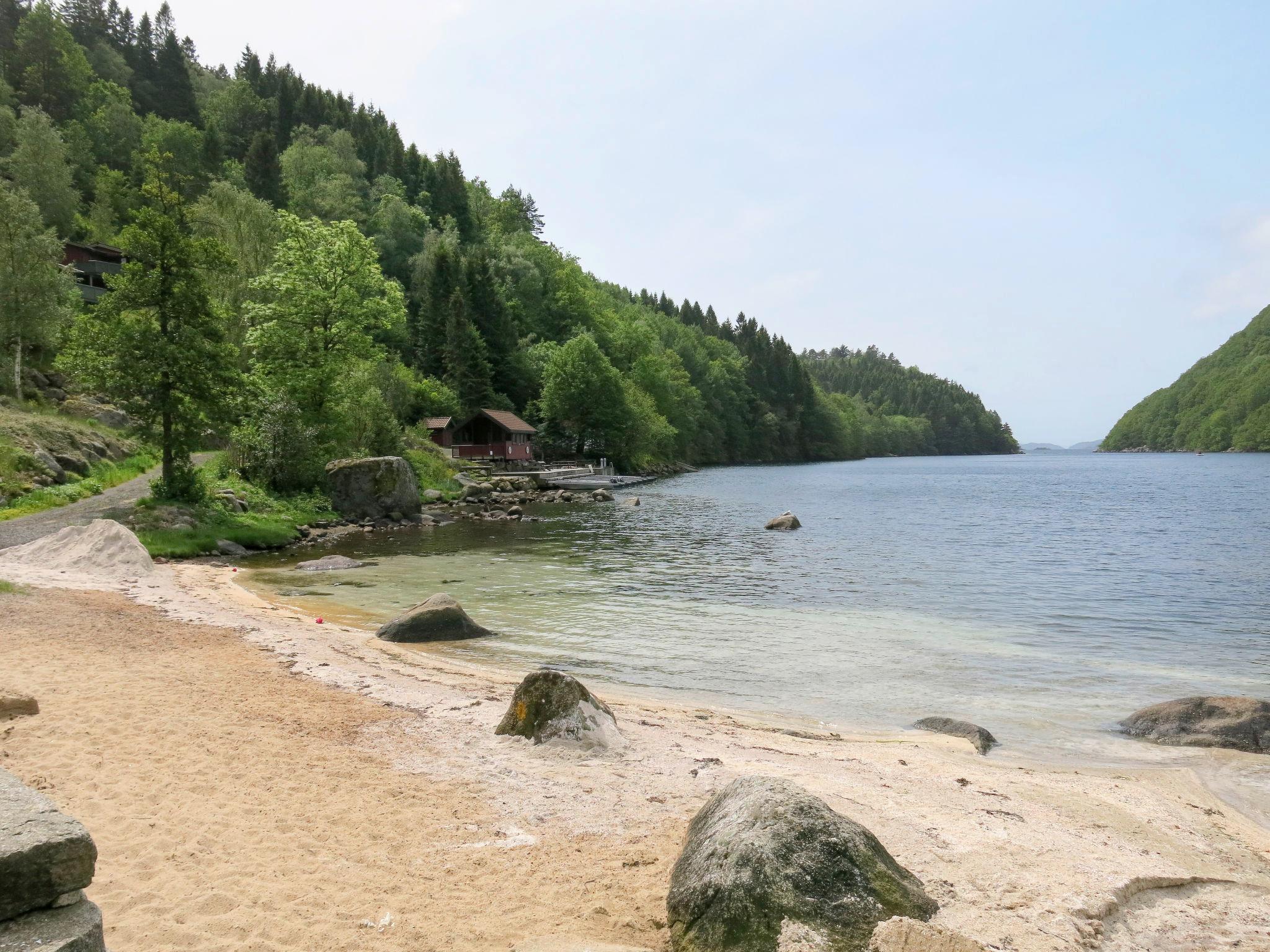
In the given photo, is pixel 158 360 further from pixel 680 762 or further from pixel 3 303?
pixel 680 762

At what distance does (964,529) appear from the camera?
4594cm

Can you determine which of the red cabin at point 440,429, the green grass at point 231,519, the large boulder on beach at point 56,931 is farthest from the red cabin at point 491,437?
the large boulder on beach at point 56,931

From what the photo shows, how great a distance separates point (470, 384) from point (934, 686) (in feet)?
220

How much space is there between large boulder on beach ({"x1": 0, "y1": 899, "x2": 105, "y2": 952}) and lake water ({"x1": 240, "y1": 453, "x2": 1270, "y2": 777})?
36.0 ft

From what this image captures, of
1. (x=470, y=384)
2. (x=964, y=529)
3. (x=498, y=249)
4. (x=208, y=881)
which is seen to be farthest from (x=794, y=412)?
(x=208, y=881)

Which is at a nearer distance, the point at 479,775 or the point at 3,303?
the point at 479,775

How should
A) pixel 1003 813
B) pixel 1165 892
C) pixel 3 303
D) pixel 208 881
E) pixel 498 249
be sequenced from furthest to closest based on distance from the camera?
pixel 498 249 < pixel 3 303 < pixel 1003 813 < pixel 1165 892 < pixel 208 881

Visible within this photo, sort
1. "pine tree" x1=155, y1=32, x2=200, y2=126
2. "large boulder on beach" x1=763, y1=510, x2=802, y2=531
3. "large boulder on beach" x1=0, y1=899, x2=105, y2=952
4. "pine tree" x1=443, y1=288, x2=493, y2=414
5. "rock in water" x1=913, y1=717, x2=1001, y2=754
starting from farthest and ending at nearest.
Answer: "pine tree" x1=155, y1=32, x2=200, y2=126
"pine tree" x1=443, y1=288, x2=493, y2=414
"large boulder on beach" x1=763, y1=510, x2=802, y2=531
"rock in water" x1=913, y1=717, x2=1001, y2=754
"large boulder on beach" x1=0, y1=899, x2=105, y2=952

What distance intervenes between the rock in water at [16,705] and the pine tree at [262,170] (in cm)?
10348

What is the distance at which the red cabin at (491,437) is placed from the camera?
74.4 metres

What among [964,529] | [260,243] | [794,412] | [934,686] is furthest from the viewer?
[794,412]

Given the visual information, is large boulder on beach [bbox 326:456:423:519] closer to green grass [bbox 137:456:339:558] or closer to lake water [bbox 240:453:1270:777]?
green grass [bbox 137:456:339:558]

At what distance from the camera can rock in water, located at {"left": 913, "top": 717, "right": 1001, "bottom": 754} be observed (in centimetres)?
1202

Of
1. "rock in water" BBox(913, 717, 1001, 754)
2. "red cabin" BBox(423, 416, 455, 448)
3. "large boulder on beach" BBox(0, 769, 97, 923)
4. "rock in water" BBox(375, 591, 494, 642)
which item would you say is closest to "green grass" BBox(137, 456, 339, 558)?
"rock in water" BBox(375, 591, 494, 642)
